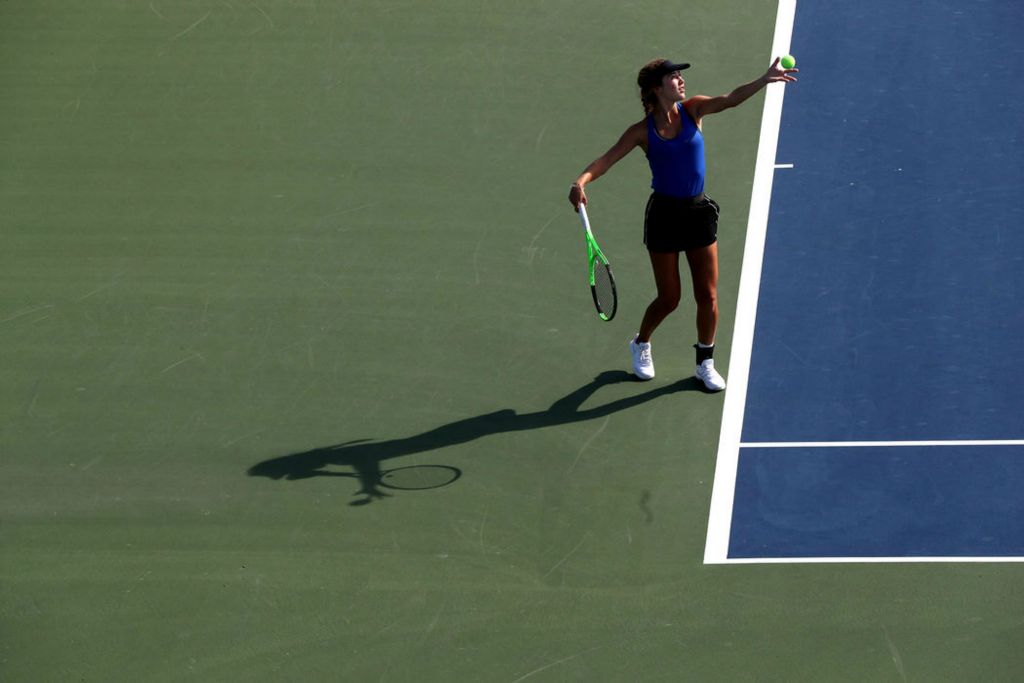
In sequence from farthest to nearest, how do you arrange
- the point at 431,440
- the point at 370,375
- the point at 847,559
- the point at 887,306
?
the point at 887,306, the point at 370,375, the point at 431,440, the point at 847,559

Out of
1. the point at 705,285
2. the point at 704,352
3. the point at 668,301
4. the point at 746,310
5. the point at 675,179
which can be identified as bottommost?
the point at 704,352

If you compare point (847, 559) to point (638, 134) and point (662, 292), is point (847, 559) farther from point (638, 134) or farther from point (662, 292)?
point (638, 134)

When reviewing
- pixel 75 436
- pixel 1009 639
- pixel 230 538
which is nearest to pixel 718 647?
pixel 1009 639

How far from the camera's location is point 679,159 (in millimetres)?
9453

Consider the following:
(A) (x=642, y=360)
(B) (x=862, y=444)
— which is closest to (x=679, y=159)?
(A) (x=642, y=360)

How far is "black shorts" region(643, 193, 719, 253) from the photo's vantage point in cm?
959

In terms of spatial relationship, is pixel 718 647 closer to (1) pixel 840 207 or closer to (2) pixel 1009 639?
(2) pixel 1009 639

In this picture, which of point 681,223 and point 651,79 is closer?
point 651,79

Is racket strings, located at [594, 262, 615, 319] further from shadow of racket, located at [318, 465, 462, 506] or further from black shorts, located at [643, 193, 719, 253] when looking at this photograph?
shadow of racket, located at [318, 465, 462, 506]

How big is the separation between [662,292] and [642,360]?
0.56 m

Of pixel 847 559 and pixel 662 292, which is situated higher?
pixel 662 292

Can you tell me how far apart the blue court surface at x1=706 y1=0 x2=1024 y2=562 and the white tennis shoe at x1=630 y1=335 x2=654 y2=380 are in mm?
566

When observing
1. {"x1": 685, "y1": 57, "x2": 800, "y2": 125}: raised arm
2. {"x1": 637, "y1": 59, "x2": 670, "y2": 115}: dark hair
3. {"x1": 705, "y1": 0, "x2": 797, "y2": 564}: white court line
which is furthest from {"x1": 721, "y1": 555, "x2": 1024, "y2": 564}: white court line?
{"x1": 637, "y1": 59, "x2": 670, "y2": 115}: dark hair

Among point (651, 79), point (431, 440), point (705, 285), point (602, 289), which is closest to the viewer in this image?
point (651, 79)
